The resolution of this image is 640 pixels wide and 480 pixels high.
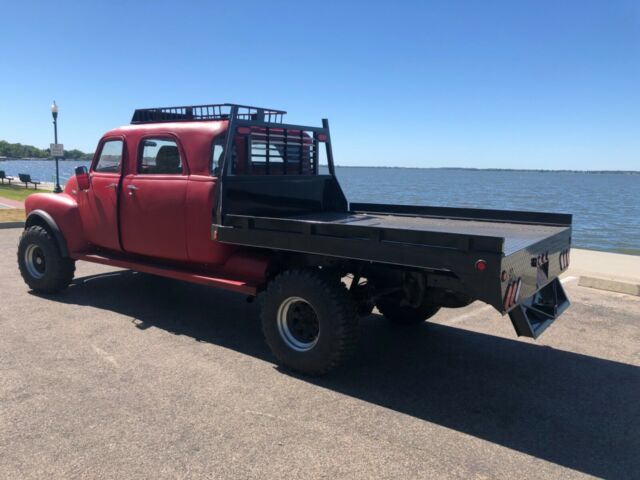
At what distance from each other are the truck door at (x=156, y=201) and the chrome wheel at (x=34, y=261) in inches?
64.4

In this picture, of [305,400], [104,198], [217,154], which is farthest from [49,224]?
[305,400]

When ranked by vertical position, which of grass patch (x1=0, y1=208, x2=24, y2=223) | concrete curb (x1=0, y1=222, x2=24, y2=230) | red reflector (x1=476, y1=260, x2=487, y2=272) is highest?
red reflector (x1=476, y1=260, x2=487, y2=272)

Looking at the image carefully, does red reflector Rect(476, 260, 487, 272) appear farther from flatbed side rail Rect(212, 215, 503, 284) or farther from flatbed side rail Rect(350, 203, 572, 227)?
flatbed side rail Rect(350, 203, 572, 227)

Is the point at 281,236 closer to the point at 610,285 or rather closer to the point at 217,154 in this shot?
the point at 217,154

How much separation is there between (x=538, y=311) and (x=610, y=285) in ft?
13.4

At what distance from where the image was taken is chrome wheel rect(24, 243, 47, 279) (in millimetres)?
6922

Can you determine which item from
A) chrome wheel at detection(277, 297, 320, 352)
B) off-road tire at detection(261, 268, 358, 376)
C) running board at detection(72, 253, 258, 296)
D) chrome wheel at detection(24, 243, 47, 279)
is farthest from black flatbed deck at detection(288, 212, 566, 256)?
chrome wheel at detection(24, 243, 47, 279)

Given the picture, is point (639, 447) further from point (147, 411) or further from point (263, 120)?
point (263, 120)

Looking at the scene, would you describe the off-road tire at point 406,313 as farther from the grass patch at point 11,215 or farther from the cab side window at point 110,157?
the grass patch at point 11,215

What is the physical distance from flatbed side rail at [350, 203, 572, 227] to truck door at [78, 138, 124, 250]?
2846 millimetres

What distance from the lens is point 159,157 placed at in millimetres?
5723

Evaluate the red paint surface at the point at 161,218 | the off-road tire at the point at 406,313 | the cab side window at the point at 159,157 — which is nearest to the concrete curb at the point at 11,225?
the red paint surface at the point at 161,218

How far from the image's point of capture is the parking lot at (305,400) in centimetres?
319

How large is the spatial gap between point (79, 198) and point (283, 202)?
8.83 feet
